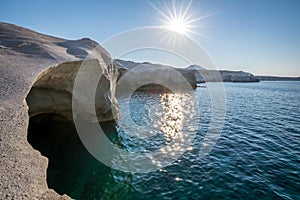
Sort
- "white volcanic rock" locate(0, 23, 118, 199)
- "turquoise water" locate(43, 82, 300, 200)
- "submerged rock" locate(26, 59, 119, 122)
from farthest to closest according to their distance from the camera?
"submerged rock" locate(26, 59, 119, 122)
"turquoise water" locate(43, 82, 300, 200)
"white volcanic rock" locate(0, 23, 118, 199)

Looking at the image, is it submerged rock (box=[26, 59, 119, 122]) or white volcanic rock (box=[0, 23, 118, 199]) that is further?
submerged rock (box=[26, 59, 119, 122])

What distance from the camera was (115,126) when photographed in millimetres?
17797

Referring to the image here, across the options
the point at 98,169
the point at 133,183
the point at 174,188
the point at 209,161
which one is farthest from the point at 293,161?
the point at 98,169

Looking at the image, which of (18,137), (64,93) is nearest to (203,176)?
(18,137)

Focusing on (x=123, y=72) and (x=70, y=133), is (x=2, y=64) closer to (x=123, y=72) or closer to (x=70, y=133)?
→ (x=70, y=133)

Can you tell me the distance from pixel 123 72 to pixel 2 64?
58.2m

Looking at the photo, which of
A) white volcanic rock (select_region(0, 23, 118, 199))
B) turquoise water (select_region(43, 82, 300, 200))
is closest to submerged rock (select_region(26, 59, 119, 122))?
white volcanic rock (select_region(0, 23, 118, 199))

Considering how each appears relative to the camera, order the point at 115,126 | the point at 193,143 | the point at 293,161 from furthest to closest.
→ the point at 115,126
the point at 193,143
the point at 293,161

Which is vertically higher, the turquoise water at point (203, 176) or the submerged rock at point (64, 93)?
the submerged rock at point (64, 93)

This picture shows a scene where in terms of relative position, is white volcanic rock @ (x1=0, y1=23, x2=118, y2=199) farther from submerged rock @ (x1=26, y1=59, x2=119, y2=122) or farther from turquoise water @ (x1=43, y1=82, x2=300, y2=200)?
turquoise water @ (x1=43, y1=82, x2=300, y2=200)

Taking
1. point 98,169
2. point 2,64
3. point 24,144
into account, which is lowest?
point 98,169

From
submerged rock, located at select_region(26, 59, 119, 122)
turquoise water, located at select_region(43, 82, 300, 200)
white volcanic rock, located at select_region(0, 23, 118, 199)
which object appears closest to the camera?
white volcanic rock, located at select_region(0, 23, 118, 199)

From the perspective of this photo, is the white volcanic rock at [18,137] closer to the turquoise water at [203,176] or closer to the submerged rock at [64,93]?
the submerged rock at [64,93]

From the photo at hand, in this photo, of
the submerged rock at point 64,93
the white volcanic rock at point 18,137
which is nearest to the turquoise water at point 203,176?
the white volcanic rock at point 18,137
